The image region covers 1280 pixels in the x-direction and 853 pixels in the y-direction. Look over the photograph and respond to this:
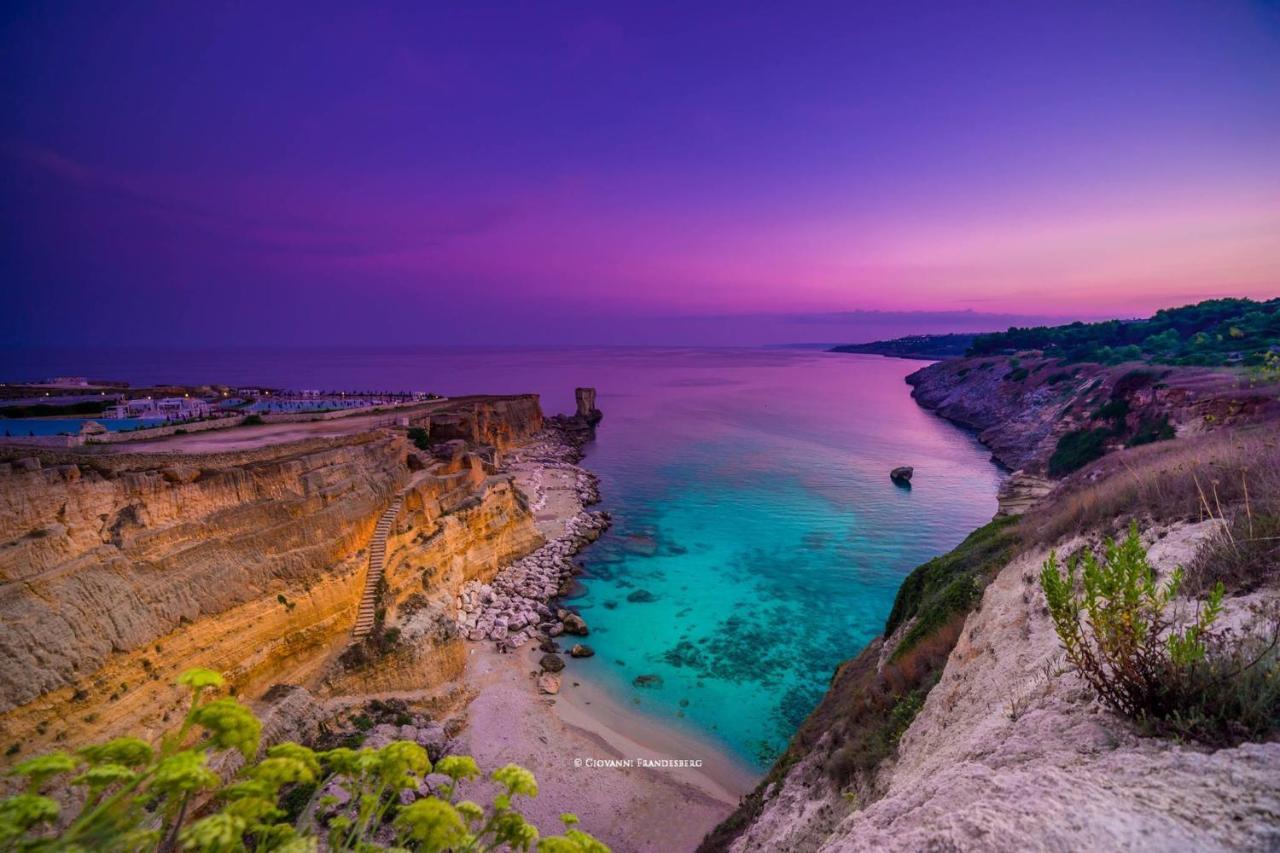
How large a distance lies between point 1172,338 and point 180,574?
347 feet

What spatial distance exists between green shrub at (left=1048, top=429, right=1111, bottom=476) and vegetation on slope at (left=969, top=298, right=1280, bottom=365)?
46.0 feet

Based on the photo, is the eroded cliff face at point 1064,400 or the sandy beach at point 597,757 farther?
the eroded cliff face at point 1064,400

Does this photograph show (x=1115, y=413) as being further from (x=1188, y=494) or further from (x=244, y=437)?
(x=244, y=437)

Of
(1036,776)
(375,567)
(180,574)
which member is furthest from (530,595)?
(1036,776)

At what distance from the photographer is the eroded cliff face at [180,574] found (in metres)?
10.3

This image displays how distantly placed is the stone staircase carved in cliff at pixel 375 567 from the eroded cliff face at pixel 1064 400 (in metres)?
35.5

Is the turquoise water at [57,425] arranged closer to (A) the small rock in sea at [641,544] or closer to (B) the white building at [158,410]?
(B) the white building at [158,410]

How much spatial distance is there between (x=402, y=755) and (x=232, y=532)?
14.7 m

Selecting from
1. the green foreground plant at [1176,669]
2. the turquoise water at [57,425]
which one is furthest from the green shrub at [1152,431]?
the turquoise water at [57,425]

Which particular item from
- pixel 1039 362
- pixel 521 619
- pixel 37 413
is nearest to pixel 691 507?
pixel 521 619

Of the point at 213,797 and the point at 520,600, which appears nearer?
the point at 213,797

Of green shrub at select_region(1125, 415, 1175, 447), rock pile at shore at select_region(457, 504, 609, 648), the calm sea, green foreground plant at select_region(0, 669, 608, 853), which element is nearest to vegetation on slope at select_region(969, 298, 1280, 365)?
green shrub at select_region(1125, 415, 1175, 447)

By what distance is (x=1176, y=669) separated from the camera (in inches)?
149

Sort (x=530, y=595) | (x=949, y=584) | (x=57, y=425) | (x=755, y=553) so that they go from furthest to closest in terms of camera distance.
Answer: (x=755, y=553) → (x=530, y=595) → (x=57, y=425) → (x=949, y=584)
